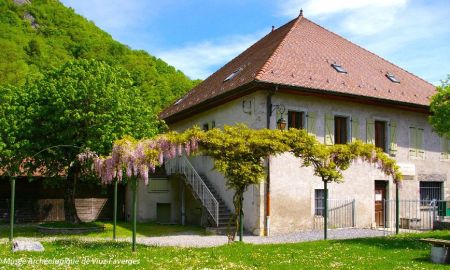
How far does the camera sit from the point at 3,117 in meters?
18.7

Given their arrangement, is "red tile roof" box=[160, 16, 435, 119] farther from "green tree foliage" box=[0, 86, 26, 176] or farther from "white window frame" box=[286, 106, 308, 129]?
"green tree foliage" box=[0, 86, 26, 176]

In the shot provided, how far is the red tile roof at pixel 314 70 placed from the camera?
66.2 feet

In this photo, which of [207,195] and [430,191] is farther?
[430,191]

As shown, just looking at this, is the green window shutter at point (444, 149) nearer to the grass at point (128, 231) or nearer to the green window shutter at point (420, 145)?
the green window shutter at point (420, 145)

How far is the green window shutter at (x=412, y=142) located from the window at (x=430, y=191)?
1.63 m

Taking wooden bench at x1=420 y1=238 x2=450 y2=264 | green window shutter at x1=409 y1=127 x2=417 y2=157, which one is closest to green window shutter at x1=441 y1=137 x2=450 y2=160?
green window shutter at x1=409 y1=127 x2=417 y2=157

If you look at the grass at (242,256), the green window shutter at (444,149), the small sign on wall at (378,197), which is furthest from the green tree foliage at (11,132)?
the green window shutter at (444,149)

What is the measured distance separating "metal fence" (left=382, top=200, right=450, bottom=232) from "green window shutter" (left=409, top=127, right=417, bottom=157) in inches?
88.6

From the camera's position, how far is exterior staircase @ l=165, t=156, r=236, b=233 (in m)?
19.4

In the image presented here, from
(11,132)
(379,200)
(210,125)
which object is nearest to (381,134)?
(379,200)

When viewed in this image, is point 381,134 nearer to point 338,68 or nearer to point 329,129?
point 329,129

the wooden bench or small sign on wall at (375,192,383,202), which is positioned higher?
small sign on wall at (375,192,383,202)

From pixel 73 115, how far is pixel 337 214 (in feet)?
35.8

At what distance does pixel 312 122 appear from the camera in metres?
20.2
